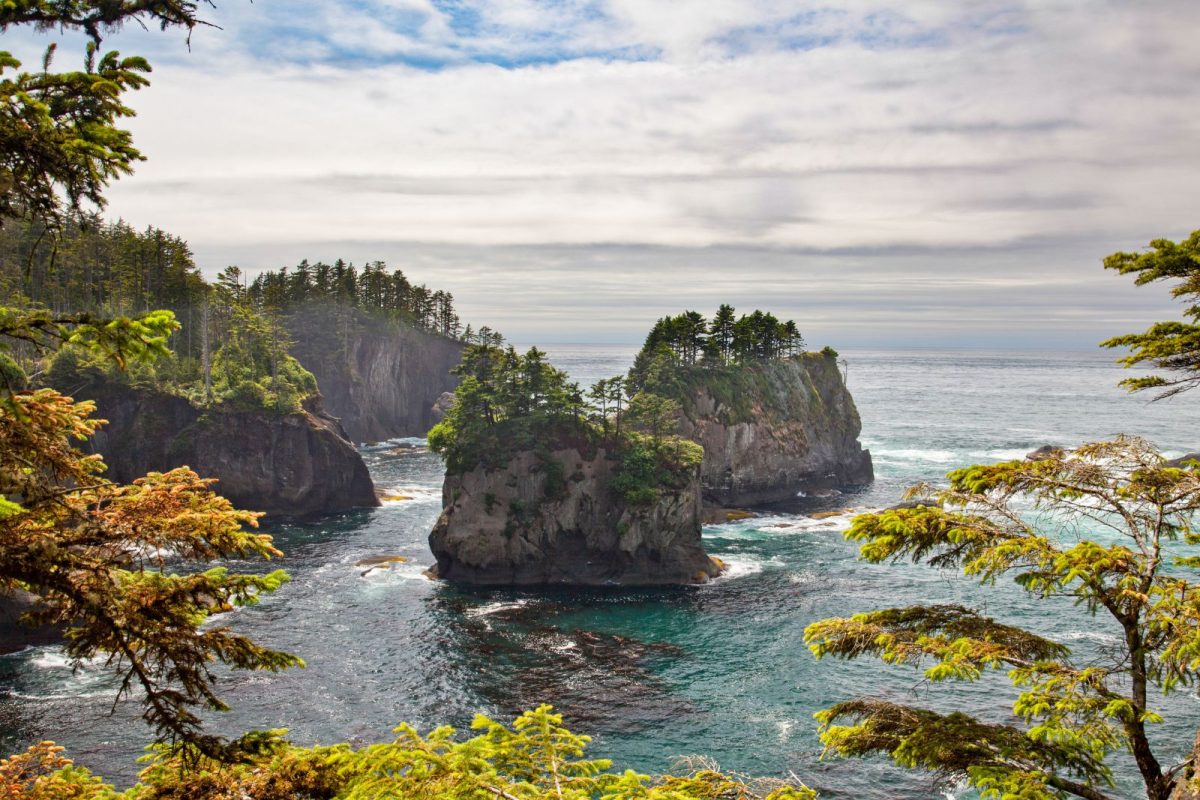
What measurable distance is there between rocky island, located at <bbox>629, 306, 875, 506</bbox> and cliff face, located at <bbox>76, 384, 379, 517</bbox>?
3848cm

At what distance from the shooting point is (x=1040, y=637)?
43.0 feet

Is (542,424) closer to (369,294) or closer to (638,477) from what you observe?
(638,477)

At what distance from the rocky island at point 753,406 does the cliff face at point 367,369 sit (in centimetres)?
6010

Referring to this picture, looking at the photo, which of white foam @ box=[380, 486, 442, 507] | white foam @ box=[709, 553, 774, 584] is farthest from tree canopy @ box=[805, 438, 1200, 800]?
white foam @ box=[380, 486, 442, 507]

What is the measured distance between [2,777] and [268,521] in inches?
3156

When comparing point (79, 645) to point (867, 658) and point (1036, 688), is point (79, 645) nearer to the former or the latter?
point (1036, 688)

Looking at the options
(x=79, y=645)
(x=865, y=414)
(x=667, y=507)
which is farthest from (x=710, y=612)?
(x=865, y=414)

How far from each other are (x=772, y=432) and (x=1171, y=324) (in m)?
91.1

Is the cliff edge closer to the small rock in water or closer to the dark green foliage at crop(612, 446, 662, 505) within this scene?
the dark green foliage at crop(612, 446, 662, 505)

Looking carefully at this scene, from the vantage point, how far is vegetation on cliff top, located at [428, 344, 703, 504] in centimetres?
7200

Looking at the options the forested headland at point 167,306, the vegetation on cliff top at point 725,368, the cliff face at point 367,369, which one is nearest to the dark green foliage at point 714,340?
the vegetation on cliff top at point 725,368

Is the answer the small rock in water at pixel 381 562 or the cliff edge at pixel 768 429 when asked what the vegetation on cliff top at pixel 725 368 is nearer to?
the cliff edge at pixel 768 429

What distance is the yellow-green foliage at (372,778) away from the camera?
1140cm

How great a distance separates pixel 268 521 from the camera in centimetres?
8612
